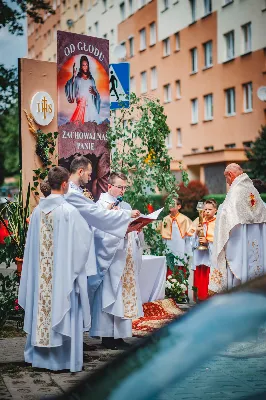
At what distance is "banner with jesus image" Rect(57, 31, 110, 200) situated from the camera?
34.1 ft

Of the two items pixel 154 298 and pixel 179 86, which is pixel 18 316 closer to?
pixel 154 298

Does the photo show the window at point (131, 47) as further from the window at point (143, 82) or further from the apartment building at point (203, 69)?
the window at point (143, 82)

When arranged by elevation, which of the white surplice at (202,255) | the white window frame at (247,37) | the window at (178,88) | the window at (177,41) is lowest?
the white surplice at (202,255)

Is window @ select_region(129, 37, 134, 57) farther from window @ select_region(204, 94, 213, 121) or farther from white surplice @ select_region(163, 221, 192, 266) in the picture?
white surplice @ select_region(163, 221, 192, 266)

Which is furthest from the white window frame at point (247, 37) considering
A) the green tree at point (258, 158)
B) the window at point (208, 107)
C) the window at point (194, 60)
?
the green tree at point (258, 158)

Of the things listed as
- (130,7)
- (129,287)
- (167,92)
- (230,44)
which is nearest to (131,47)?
(130,7)

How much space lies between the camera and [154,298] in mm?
10672

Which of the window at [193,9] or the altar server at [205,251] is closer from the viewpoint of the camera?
the altar server at [205,251]

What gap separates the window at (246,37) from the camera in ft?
130

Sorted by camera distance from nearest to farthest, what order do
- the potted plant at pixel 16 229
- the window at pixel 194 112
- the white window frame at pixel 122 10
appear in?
1. the potted plant at pixel 16 229
2. the window at pixel 194 112
3. the white window frame at pixel 122 10

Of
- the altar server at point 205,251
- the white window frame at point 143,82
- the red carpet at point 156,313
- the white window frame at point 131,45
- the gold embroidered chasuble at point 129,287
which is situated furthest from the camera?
the white window frame at point 131,45

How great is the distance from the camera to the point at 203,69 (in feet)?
145

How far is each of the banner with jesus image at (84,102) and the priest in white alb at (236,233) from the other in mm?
2318

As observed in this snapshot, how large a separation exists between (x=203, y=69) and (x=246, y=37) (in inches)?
183
